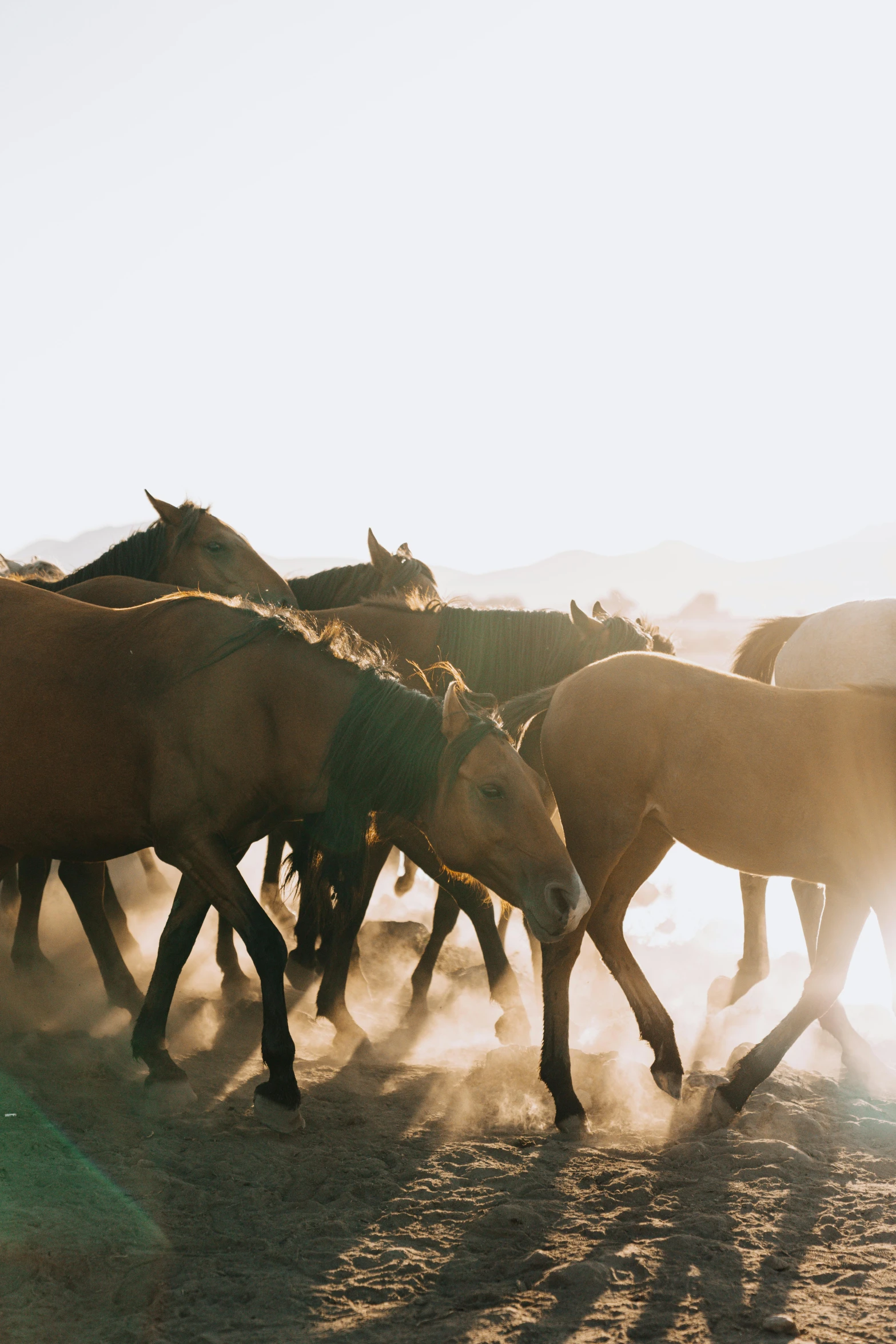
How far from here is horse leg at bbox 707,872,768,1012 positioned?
21.6ft

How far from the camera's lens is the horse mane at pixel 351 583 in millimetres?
8211

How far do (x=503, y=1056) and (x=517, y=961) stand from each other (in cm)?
299

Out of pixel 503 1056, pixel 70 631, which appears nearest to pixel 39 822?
pixel 70 631

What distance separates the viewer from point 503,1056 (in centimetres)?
521

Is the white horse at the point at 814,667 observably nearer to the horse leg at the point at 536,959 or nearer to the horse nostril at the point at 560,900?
the horse leg at the point at 536,959

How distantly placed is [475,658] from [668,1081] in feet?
9.49

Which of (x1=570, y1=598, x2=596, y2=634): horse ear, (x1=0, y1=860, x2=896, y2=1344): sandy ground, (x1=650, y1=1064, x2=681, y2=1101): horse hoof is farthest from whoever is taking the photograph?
(x1=570, y1=598, x2=596, y2=634): horse ear

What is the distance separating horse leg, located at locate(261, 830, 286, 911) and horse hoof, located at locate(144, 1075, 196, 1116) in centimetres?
346

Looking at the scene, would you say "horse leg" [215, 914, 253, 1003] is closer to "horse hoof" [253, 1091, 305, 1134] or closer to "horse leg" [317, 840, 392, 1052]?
"horse leg" [317, 840, 392, 1052]

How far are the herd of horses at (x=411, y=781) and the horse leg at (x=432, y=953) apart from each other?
147 centimetres

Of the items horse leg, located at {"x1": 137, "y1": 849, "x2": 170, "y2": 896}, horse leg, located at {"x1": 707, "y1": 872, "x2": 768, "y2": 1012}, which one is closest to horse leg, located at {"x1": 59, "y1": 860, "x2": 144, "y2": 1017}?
horse leg, located at {"x1": 137, "y1": 849, "x2": 170, "y2": 896}

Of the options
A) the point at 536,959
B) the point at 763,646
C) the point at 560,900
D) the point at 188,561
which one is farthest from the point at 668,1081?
the point at 188,561

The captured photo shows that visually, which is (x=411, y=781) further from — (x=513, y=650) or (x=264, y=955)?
(x=513, y=650)

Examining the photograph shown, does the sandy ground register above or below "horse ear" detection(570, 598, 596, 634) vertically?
below
